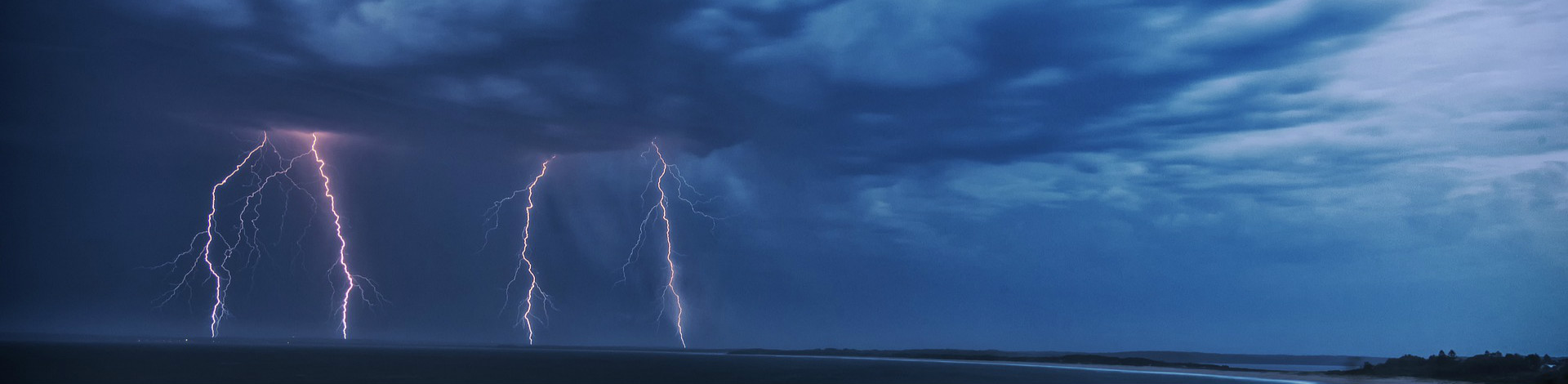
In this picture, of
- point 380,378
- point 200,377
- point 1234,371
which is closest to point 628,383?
point 380,378

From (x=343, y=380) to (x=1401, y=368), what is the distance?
6814 centimetres

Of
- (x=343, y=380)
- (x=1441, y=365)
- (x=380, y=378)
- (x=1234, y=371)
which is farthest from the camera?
(x=1234, y=371)

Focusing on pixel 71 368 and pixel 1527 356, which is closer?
pixel 71 368

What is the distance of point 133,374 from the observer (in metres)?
39.2

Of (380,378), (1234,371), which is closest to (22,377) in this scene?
(380,378)

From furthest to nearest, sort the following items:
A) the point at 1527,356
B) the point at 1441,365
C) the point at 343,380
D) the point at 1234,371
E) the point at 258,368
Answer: the point at 1234,371 < the point at 1441,365 < the point at 1527,356 < the point at 258,368 < the point at 343,380

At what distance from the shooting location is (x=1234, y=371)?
87938 mm

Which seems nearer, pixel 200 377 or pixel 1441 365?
pixel 200 377

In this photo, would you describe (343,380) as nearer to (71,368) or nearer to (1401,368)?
(71,368)

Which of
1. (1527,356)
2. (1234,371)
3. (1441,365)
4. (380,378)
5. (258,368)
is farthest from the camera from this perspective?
(1234,371)

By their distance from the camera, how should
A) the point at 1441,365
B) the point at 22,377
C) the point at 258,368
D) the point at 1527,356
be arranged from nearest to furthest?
the point at 22,377 < the point at 258,368 < the point at 1527,356 < the point at 1441,365

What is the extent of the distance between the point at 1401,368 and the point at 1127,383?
89.7ft

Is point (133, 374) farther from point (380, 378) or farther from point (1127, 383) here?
point (1127, 383)

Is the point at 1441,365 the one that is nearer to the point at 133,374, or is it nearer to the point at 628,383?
the point at 628,383
